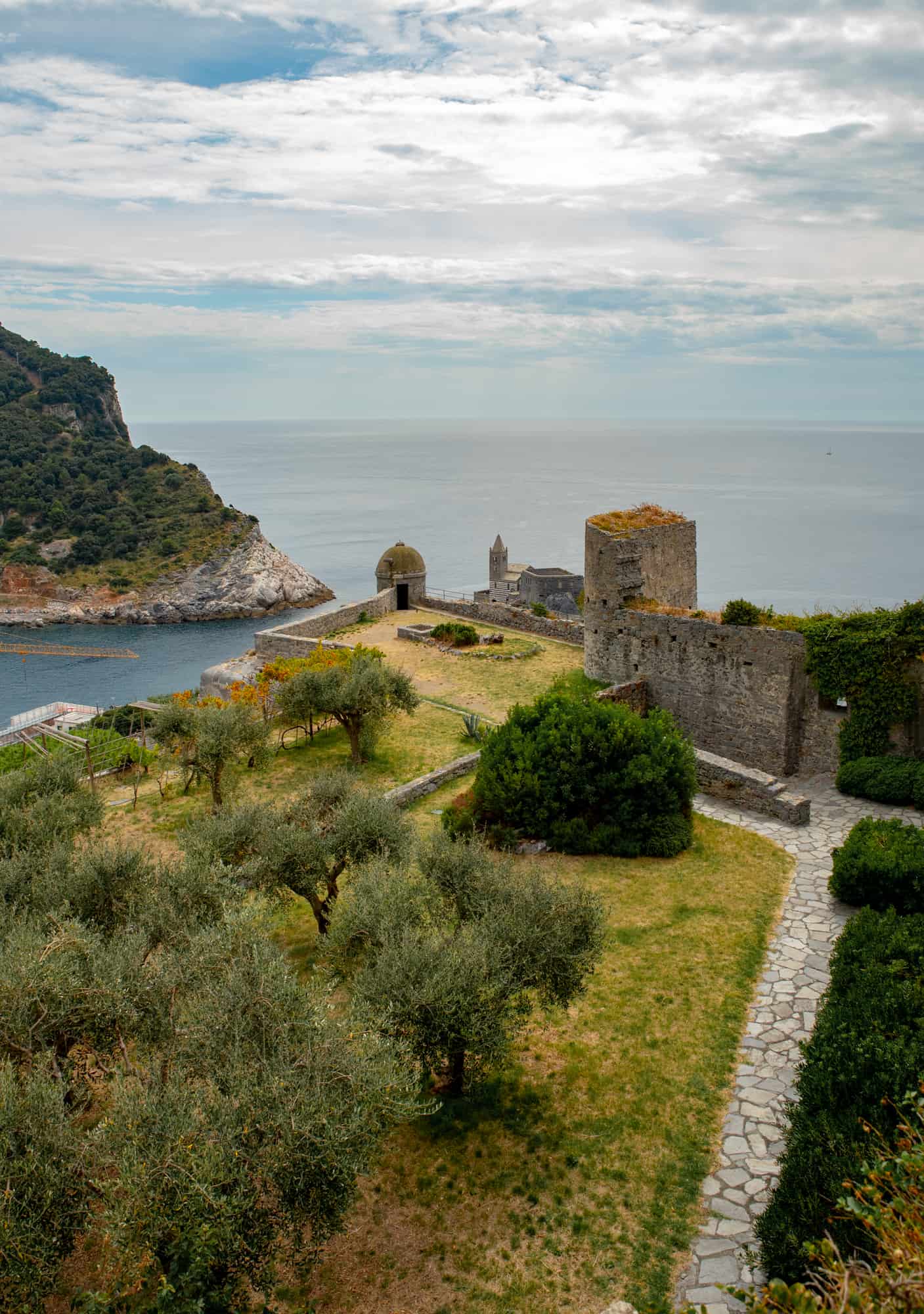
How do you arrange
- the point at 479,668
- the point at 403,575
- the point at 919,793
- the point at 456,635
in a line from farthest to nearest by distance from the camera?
1. the point at 403,575
2. the point at 456,635
3. the point at 479,668
4. the point at 919,793

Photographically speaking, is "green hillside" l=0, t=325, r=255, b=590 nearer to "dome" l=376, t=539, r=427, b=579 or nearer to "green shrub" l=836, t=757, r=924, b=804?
"dome" l=376, t=539, r=427, b=579

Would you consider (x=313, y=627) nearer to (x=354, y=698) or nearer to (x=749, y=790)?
(x=354, y=698)

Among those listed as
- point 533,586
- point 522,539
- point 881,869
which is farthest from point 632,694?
point 522,539

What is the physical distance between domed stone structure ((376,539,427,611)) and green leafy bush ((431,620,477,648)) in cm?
511

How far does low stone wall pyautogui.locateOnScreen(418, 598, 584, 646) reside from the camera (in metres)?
29.5

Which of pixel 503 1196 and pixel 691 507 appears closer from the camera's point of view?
pixel 503 1196

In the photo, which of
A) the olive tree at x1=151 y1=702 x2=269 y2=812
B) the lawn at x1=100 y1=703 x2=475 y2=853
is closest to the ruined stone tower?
the lawn at x1=100 y1=703 x2=475 y2=853

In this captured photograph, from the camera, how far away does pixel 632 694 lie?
71.9ft

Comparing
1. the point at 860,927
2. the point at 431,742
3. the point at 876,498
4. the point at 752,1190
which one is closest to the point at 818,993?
the point at 860,927

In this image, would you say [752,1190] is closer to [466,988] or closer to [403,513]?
[466,988]

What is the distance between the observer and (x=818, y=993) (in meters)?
11.2

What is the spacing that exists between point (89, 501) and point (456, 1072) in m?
87.9

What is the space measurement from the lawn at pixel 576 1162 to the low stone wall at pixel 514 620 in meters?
17.4

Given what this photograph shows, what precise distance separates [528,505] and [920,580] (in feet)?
259
